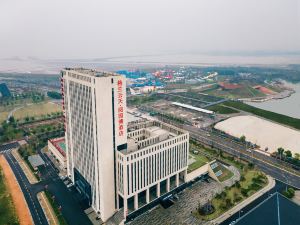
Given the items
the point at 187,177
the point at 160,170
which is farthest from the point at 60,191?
the point at 187,177

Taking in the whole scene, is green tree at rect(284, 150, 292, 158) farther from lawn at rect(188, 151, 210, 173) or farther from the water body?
the water body

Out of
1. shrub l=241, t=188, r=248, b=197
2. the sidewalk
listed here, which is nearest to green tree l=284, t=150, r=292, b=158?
the sidewalk

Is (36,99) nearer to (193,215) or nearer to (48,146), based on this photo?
(48,146)

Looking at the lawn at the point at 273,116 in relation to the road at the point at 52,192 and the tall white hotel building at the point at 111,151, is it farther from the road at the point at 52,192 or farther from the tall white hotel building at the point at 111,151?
the road at the point at 52,192

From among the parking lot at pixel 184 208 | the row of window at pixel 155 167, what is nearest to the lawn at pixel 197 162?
the parking lot at pixel 184 208

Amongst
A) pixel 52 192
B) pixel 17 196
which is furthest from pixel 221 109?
pixel 17 196

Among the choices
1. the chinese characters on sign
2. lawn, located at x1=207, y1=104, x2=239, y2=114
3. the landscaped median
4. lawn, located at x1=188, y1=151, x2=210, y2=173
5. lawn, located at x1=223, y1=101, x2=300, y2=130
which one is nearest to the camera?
the chinese characters on sign

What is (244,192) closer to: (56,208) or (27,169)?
(56,208)
